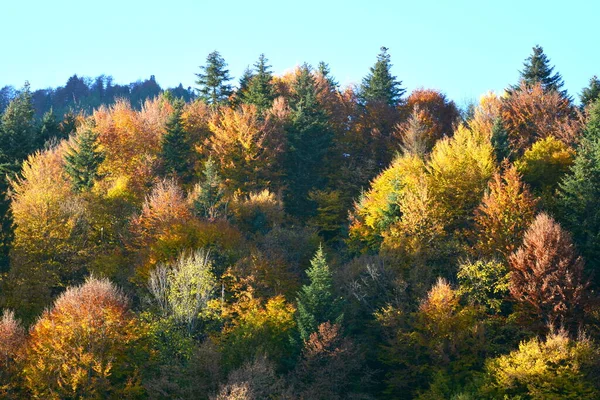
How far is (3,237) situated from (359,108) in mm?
41589

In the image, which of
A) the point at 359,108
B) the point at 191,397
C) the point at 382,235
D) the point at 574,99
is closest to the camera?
the point at 191,397

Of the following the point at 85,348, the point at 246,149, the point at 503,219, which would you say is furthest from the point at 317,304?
the point at 246,149

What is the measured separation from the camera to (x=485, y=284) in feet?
145

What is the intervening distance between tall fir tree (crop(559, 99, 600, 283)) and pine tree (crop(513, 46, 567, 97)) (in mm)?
23868

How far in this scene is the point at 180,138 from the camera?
65.1m

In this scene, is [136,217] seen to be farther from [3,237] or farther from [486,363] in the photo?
[486,363]

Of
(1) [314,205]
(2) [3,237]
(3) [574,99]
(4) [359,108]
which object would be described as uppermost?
(4) [359,108]

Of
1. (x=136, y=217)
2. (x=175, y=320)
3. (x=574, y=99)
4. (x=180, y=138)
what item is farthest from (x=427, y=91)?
(x=175, y=320)

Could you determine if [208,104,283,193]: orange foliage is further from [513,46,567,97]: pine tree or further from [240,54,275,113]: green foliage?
[513,46,567,97]: pine tree

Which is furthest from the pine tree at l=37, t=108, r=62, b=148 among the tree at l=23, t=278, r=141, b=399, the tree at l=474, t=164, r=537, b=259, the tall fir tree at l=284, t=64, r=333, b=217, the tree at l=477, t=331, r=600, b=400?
the tree at l=477, t=331, r=600, b=400

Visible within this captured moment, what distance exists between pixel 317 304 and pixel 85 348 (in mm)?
12641

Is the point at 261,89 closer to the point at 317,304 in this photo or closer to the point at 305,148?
the point at 305,148

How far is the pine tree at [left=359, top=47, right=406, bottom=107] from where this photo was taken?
78750 millimetres

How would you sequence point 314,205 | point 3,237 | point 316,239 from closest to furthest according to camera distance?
point 3,237
point 316,239
point 314,205
